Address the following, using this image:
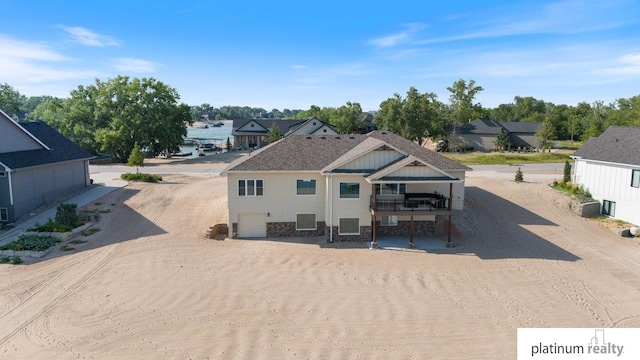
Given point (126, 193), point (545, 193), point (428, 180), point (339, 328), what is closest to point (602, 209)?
point (545, 193)

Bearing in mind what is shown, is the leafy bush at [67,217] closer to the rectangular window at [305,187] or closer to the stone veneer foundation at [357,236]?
the rectangular window at [305,187]

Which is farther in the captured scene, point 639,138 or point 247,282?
point 639,138

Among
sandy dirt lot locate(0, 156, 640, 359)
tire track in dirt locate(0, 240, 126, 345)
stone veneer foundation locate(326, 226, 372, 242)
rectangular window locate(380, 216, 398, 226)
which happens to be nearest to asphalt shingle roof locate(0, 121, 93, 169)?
sandy dirt lot locate(0, 156, 640, 359)

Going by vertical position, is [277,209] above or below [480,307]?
above

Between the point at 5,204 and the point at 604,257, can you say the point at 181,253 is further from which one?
the point at 604,257

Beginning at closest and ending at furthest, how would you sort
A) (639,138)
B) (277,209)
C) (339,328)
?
1. (339,328)
2. (277,209)
3. (639,138)

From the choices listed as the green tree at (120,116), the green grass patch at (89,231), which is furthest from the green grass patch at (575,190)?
the green tree at (120,116)
